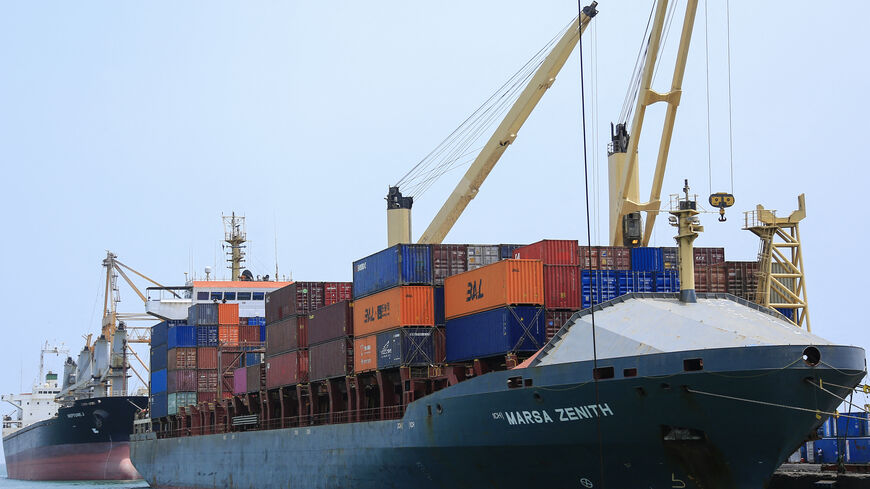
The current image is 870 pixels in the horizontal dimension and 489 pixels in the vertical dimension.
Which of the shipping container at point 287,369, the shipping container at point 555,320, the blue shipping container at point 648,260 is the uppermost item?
the blue shipping container at point 648,260

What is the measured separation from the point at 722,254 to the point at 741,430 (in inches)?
459

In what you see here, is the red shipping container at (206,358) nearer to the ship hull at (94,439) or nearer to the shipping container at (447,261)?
the ship hull at (94,439)

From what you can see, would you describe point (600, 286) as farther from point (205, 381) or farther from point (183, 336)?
point (183, 336)

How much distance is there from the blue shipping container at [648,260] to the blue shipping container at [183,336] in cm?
3135

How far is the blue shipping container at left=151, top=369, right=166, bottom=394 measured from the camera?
60.3 meters

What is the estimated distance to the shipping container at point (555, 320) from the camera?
31859 millimetres

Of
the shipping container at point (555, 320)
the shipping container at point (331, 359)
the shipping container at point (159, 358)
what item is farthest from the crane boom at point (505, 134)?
the shipping container at point (159, 358)

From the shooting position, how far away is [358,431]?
37.9 metres

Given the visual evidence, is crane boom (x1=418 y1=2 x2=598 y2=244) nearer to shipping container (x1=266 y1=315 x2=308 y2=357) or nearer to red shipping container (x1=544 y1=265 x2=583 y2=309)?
shipping container (x1=266 y1=315 x2=308 y2=357)

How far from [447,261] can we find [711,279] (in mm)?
8696

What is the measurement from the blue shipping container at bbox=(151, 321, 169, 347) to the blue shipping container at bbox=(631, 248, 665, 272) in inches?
1334

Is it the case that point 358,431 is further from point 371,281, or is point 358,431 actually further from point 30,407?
point 30,407

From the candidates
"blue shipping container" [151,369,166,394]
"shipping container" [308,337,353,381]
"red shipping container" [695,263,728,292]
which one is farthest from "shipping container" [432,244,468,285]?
"blue shipping container" [151,369,166,394]

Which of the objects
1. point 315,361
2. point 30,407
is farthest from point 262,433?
point 30,407
